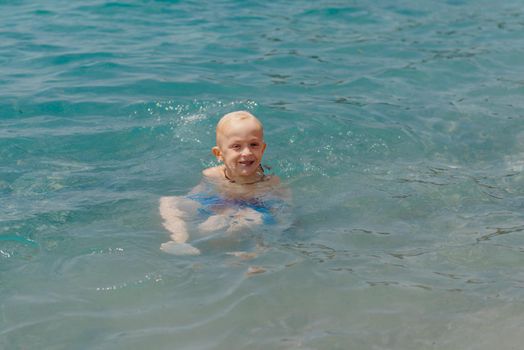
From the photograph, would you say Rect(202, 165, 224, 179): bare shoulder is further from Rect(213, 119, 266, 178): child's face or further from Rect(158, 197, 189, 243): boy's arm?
Rect(158, 197, 189, 243): boy's arm

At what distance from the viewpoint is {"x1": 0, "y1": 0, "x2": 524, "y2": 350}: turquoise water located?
404 centimetres

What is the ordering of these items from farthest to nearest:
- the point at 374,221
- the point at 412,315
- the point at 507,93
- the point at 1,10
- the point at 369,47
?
1. the point at 1,10
2. the point at 369,47
3. the point at 507,93
4. the point at 374,221
5. the point at 412,315

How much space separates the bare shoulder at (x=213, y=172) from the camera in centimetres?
616

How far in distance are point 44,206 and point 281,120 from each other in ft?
9.54

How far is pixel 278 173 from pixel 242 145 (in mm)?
910

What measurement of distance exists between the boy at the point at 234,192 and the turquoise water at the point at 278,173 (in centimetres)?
20

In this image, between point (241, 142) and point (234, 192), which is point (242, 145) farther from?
point (234, 192)

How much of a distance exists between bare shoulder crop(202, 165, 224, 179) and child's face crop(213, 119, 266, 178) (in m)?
0.29

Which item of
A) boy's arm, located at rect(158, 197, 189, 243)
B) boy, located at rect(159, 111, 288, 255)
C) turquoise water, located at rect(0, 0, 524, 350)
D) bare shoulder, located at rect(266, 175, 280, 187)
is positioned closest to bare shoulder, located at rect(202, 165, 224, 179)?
boy, located at rect(159, 111, 288, 255)

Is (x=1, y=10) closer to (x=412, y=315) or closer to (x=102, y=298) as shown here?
(x=102, y=298)

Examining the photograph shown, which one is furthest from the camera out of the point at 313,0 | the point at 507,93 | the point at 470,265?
the point at 313,0

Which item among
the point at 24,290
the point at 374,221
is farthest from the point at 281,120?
the point at 24,290

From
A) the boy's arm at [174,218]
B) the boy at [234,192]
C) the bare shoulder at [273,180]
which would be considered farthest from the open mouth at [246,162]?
the boy's arm at [174,218]

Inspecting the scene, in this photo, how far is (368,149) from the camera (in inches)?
275
